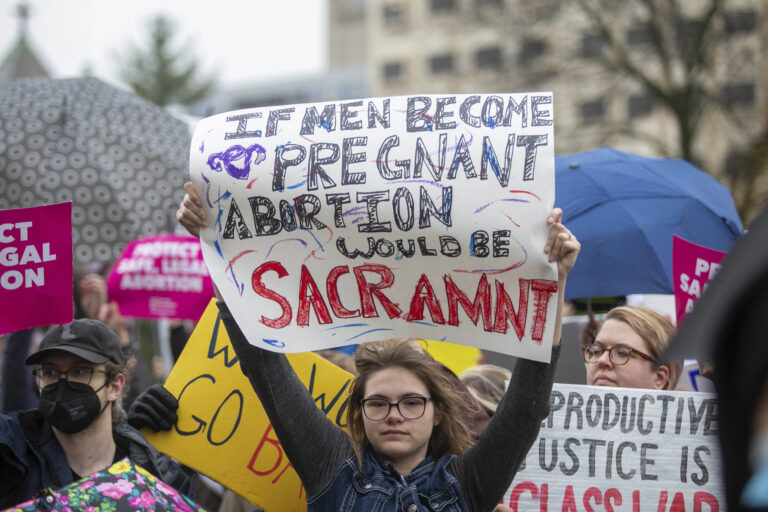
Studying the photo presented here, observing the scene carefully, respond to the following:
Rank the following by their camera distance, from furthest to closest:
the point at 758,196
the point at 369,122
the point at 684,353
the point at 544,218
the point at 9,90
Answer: the point at 758,196 < the point at 9,90 < the point at 369,122 < the point at 544,218 < the point at 684,353

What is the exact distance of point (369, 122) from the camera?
8.80 feet

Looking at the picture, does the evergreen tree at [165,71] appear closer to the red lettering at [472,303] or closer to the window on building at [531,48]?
the window on building at [531,48]

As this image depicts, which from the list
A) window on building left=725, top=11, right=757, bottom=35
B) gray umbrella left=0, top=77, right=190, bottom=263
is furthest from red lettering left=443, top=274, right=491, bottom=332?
window on building left=725, top=11, right=757, bottom=35

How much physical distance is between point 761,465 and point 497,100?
1920 millimetres

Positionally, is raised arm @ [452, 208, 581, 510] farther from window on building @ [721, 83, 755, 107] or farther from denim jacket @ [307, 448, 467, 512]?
window on building @ [721, 83, 755, 107]

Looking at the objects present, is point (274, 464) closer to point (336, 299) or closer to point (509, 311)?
point (336, 299)

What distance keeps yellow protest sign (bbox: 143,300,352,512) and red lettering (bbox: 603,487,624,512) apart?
0.93 m

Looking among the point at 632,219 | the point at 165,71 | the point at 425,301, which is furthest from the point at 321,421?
the point at 165,71

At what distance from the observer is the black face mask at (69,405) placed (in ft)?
9.40

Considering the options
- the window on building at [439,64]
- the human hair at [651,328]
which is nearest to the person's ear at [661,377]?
the human hair at [651,328]

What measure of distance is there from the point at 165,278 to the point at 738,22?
42.3ft

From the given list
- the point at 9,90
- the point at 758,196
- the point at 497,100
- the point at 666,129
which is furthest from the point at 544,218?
the point at 666,129

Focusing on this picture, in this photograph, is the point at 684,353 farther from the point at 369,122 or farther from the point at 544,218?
the point at 369,122

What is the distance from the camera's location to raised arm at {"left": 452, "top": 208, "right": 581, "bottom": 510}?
8.16 feet
